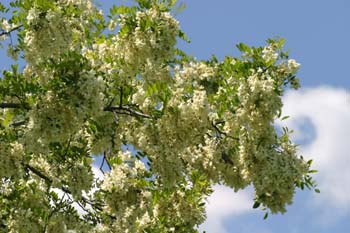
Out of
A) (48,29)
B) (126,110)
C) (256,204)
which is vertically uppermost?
(48,29)

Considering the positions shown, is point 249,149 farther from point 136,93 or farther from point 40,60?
point 40,60

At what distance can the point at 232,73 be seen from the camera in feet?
36.9

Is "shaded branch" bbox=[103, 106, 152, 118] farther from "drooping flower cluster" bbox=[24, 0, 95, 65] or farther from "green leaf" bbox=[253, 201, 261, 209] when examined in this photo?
"green leaf" bbox=[253, 201, 261, 209]

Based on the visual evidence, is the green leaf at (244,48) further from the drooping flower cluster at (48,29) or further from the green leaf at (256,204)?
the drooping flower cluster at (48,29)

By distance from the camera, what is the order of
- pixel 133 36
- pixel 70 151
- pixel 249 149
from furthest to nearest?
pixel 70 151, pixel 133 36, pixel 249 149

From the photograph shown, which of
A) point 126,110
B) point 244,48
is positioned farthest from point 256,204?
point 126,110

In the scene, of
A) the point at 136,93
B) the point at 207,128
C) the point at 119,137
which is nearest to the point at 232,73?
the point at 207,128

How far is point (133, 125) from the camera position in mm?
13117

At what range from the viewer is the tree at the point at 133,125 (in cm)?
1035

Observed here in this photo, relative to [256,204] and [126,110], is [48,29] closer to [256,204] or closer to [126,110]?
[126,110]

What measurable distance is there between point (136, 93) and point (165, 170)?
1.55 m

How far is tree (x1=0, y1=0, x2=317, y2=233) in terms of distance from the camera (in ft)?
34.0

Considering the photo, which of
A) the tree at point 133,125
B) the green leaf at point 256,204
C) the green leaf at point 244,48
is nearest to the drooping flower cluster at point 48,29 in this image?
the tree at point 133,125

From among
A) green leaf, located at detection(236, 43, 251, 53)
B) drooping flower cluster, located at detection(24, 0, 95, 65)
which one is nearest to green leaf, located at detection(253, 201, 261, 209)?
green leaf, located at detection(236, 43, 251, 53)
